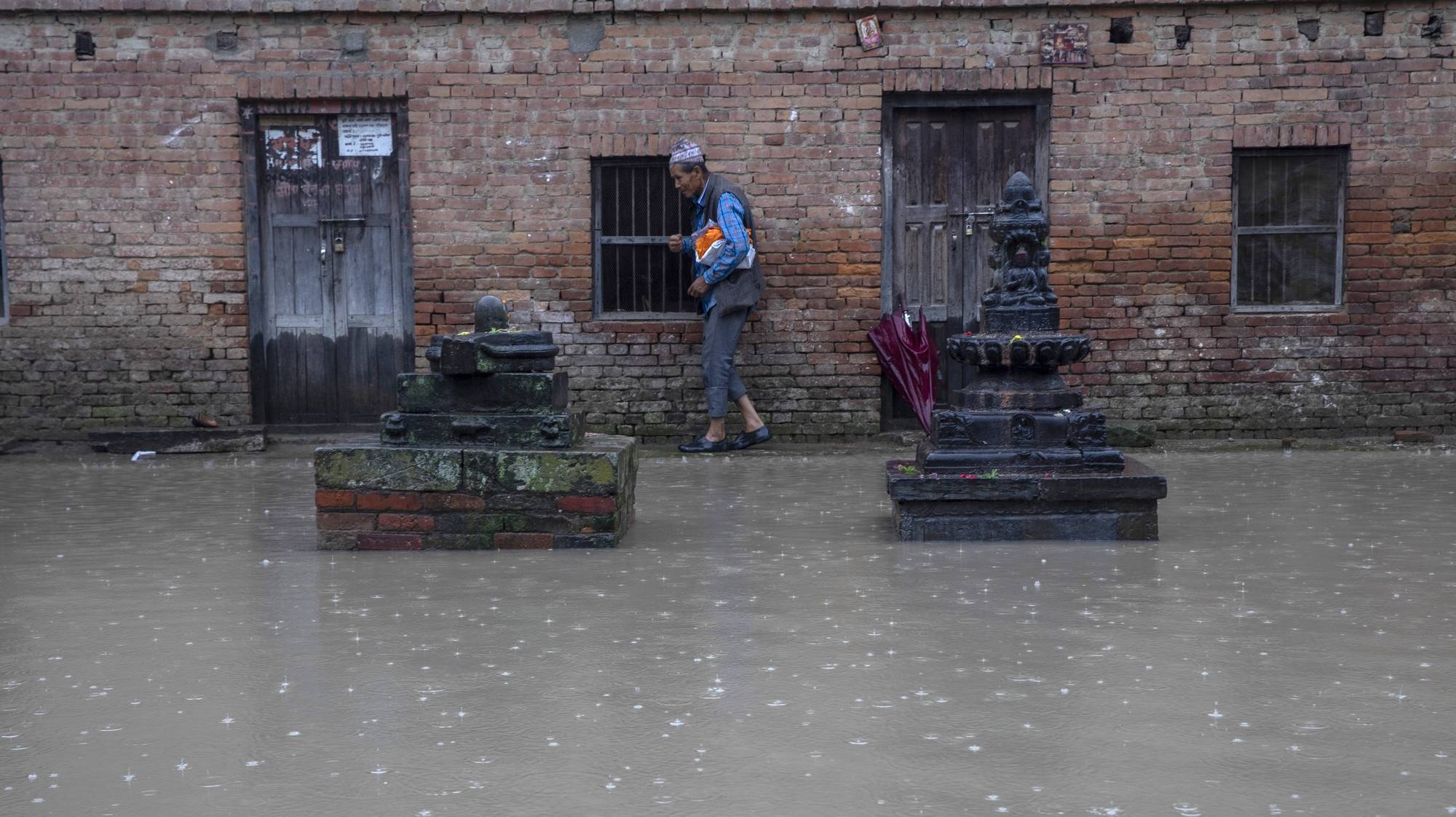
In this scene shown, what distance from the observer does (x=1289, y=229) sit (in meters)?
11.1

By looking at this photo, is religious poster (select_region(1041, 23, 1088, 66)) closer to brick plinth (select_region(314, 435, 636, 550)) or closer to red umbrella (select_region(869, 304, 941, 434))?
red umbrella (select_region(869, 304, 941, 434))

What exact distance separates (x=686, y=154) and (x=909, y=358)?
2218 mm

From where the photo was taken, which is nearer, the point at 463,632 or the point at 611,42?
the point at 463,632

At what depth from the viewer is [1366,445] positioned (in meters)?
10.8

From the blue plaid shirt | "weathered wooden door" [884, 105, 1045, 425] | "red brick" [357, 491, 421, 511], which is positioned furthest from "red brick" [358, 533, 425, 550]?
"weathered wooden door" [884, 105, 1045, 425]

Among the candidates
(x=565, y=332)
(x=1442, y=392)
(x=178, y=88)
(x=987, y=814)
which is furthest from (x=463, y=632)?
(x=1442, y=392)

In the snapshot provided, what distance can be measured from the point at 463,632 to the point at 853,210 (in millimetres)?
6662

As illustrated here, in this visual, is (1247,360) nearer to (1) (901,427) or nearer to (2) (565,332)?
(1) (901,427)

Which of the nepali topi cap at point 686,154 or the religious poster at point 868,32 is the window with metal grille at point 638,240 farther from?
the religious poster at point 868,32

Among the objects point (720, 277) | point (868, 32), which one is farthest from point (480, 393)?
point (868, 32)

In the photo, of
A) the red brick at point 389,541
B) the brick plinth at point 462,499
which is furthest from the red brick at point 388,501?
the red brick at point 389,541

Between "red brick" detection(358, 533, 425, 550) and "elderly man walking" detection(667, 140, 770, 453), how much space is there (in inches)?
157

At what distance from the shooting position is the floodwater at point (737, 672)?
3.42m

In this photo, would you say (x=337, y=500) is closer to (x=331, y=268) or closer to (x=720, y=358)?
(x=720, y=358)
